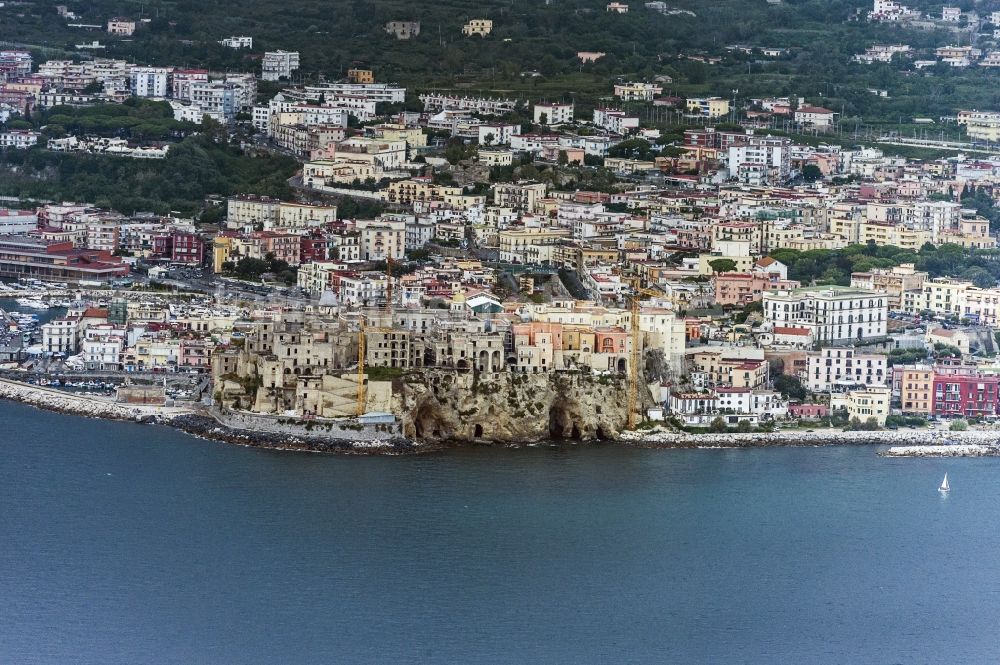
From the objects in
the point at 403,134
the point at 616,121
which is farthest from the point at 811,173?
the point at 403,134

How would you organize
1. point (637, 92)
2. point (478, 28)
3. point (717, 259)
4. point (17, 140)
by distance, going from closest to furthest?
point (717, 259) < point (17, 140) < point (637, 92) < point (478, 28)

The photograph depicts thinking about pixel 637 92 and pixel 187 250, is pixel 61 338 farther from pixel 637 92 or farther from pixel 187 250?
pixel 637 92

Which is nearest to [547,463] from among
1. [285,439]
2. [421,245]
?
[285,439]

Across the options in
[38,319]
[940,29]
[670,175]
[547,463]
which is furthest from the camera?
[940,29]

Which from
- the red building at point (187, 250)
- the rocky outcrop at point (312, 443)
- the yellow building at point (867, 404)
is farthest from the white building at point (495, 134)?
the rocky outcrop at point (312, 443)

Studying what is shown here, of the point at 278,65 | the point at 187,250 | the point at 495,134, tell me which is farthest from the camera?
the point at 278,65

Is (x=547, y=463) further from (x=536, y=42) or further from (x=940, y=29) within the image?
(x=940, y=29)
